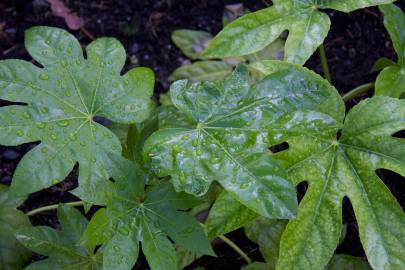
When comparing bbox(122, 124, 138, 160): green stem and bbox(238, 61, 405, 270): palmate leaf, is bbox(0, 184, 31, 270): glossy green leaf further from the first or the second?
bbox(238, 61, 405, 270): palmate leaf

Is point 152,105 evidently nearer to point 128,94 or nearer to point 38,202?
point 128,94

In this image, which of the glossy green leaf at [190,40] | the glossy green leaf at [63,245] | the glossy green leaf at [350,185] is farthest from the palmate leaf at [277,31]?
the glossy green leaf at [190,40]

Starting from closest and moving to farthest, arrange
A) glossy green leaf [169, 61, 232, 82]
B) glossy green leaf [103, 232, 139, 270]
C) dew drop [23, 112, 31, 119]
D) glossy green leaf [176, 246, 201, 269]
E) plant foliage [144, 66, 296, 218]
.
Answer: plant foliage [144, 66, 296, 218]
glossy green leaf [103, 232, 139, 270]
dew drop [23, 112, 31, 119]
glossy green leaf [176, 246, 201, 269]
glossy green leaf [169, 61, 232, 82]

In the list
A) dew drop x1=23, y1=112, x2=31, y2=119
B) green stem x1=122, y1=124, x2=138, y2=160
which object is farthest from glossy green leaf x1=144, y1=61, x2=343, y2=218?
dew drop x1=23, y1=112, x2=31, y2=119

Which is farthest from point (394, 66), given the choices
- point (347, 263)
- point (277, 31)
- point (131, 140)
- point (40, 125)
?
point (40, 125)

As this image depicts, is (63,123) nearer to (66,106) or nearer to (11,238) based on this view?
(66,106)

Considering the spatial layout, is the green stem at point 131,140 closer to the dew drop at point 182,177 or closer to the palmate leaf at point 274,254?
the dew drop at point 182,177
